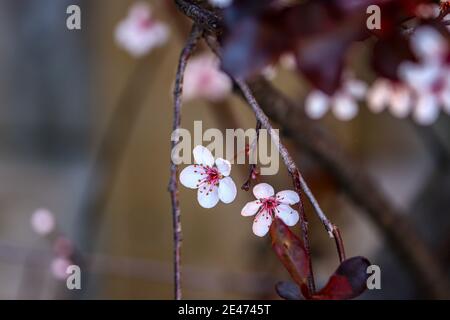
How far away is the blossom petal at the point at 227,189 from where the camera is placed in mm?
660

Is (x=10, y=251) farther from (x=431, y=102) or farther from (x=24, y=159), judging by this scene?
(x=431, y=102)

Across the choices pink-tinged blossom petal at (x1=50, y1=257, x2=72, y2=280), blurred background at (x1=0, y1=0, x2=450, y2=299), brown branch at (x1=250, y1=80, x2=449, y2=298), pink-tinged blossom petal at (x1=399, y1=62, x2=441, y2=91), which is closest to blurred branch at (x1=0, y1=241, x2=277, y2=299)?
blurred background at (x1=0, y1=0, x2=450, y2=299)

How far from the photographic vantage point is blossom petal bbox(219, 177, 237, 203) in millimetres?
660

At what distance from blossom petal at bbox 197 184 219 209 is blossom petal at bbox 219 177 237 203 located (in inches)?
0.9

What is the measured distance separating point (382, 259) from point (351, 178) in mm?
413

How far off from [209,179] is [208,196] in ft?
0.10

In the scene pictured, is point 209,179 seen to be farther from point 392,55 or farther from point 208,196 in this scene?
point 392,55

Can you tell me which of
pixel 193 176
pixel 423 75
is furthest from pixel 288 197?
pixel 423 75

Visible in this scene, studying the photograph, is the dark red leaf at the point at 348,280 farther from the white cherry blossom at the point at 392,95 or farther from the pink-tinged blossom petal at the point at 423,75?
the white cherry blossom at the point at 392,95

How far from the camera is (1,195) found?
1.90 m

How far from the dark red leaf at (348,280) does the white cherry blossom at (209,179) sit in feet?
0.52

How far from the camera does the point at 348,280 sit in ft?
1.76

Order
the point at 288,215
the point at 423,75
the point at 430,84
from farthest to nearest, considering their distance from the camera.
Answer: the point at 430,84
the point at 423,75
the point at 288,215
